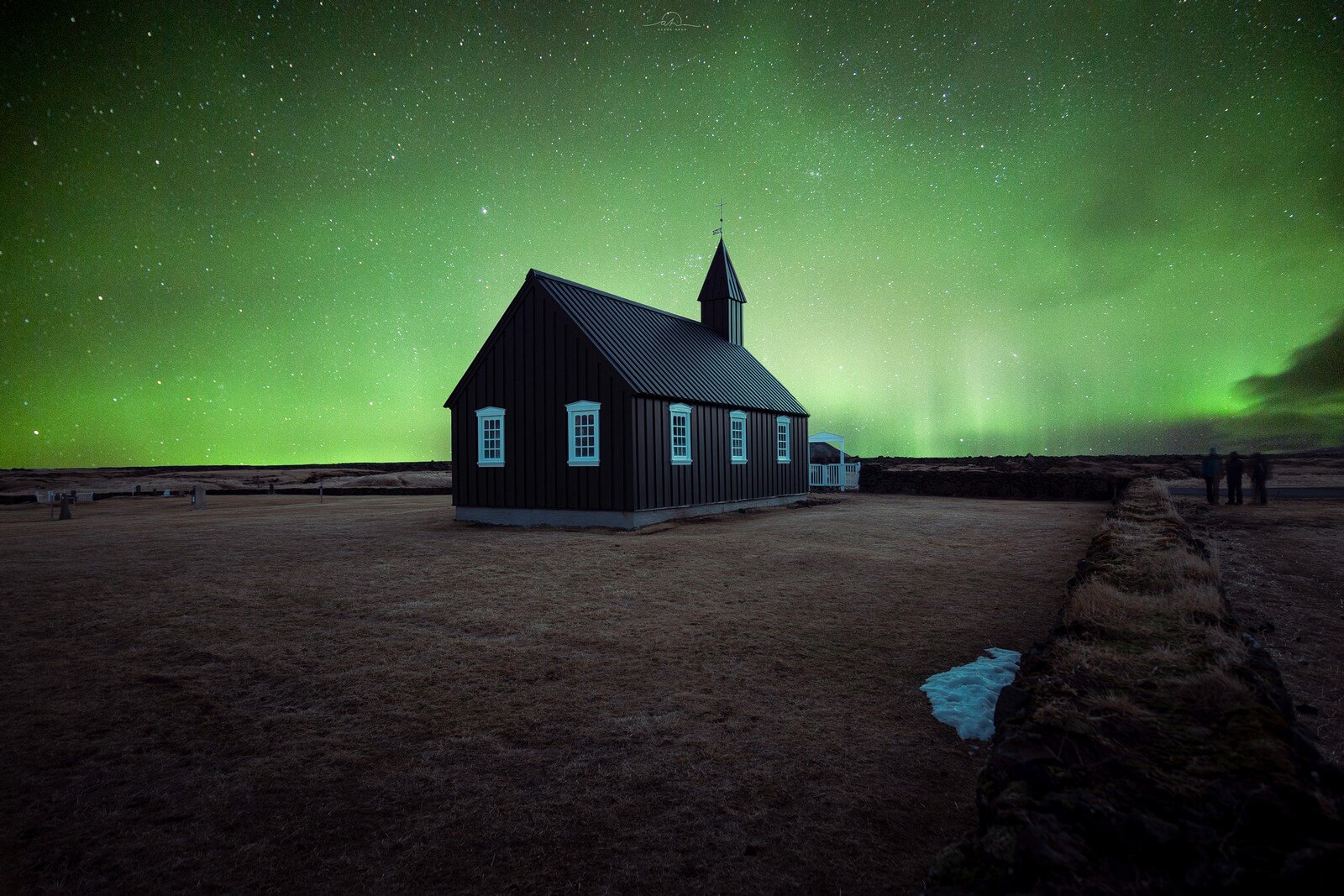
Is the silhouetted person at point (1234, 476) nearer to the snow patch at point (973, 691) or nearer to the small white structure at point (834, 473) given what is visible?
the small white structure at point (834, 473)

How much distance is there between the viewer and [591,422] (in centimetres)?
1819

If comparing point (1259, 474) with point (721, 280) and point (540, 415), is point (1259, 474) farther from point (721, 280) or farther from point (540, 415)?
point (540, 415)

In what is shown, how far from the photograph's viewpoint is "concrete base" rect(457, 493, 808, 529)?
693 inches

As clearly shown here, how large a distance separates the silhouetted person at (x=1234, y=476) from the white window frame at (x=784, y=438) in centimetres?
1566

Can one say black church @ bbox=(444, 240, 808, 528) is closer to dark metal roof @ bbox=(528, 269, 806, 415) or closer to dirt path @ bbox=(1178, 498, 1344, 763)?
dark metal roof @ bbox=(528, 269, 806, 415)

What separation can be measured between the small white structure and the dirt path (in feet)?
55.4

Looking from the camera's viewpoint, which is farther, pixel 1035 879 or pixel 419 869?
pixel 419 869

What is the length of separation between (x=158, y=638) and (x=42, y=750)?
3.16 metres

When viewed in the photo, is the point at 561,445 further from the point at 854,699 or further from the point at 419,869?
the point at 419,869

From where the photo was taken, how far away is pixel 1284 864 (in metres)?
1.91

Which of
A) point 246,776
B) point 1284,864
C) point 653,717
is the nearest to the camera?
point 1284,864

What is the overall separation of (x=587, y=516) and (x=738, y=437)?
686 cm

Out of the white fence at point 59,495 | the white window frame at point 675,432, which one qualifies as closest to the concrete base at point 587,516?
the white window frame at point 675,432

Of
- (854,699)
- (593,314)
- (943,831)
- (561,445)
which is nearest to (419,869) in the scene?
(943,831)
